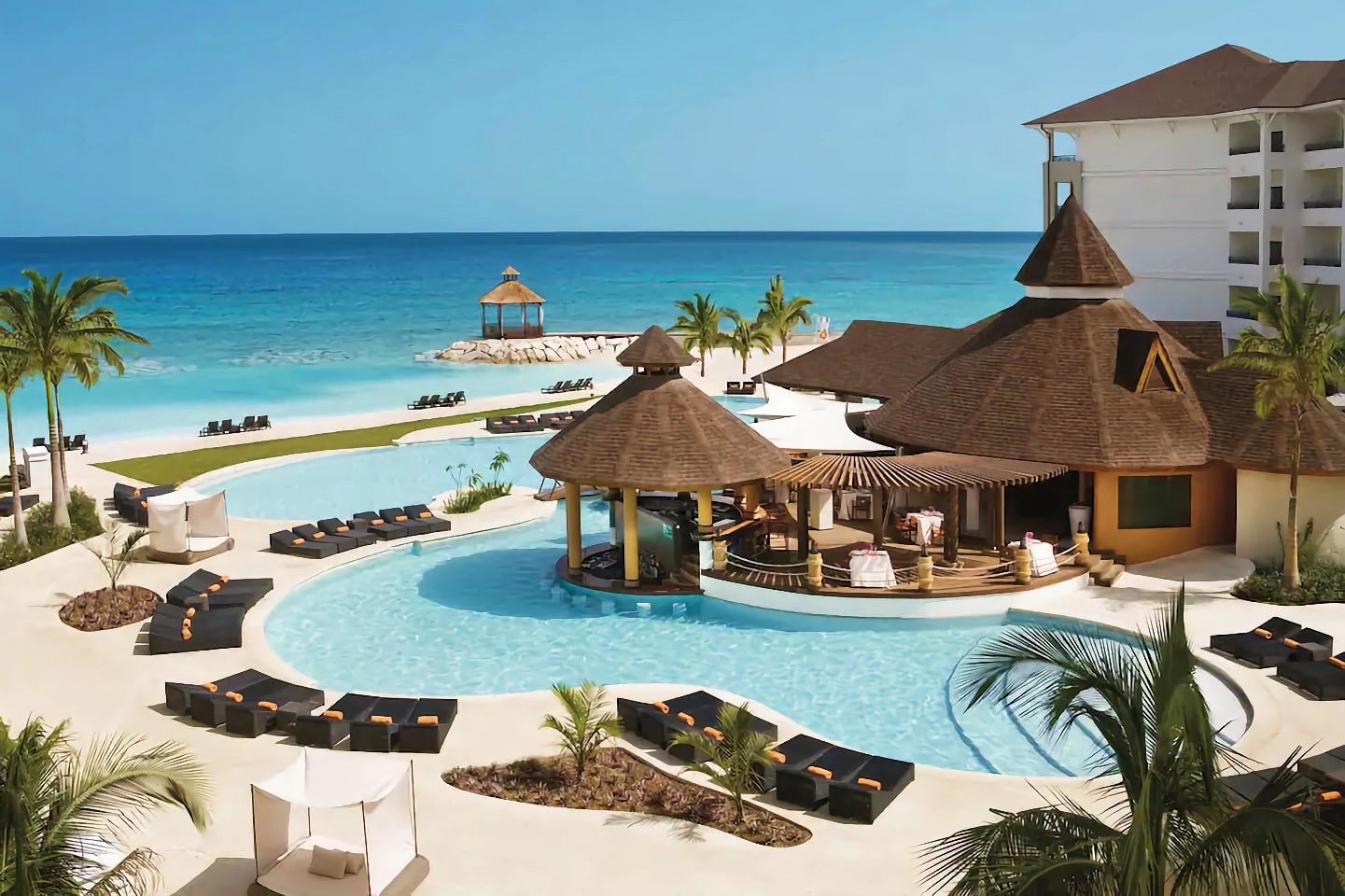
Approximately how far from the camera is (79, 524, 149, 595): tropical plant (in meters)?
23.9

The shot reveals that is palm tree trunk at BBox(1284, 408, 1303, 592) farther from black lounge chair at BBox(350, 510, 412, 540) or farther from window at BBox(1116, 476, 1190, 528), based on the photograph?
black lounge chair at BBox(350, 510, 412, 540)

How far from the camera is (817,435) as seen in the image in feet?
92.4

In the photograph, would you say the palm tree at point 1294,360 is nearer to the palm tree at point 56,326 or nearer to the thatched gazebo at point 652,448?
the thatched gazebo at point 652,448

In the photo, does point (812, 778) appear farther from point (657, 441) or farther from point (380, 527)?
point (380, 527)

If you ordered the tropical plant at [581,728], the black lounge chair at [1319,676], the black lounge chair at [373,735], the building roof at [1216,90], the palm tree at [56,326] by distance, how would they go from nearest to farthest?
1. the tropical plant at [581,728]
2. the black lounge chair at [373,735]
3. the black lounge chair at [1319,676]
4. the palm tree at [56,326]
5. the building roof at [1216,90]

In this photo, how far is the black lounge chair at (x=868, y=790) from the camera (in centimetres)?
1439

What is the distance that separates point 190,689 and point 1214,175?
134 feet

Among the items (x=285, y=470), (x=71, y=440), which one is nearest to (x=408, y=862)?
(x=285, y=470)

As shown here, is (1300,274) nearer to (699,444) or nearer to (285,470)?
(699,444)

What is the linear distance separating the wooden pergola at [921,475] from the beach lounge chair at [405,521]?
8802 millimetres

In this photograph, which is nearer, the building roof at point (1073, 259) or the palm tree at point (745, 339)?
the building roof at point (1073, 259)

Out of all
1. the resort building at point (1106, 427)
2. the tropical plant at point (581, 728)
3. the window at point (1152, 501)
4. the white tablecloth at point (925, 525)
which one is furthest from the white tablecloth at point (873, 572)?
the tropical plant at point (581, 728)

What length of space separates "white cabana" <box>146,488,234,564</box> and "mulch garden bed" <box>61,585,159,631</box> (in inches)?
103

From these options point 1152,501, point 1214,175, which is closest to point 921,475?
point 1152,501
